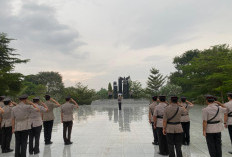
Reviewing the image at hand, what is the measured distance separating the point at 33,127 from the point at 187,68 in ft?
62.9

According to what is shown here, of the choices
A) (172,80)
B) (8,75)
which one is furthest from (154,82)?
(8,75)

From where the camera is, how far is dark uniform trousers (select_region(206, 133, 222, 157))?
474cm

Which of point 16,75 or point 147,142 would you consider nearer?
point 147,142

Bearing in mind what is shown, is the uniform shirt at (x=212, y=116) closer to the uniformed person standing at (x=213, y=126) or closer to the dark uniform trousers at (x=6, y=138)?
the uniformed person standing at (x=213, y=126)

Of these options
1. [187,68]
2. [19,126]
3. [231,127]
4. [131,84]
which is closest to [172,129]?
[231,127]

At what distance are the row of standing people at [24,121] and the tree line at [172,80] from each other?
1902 mm

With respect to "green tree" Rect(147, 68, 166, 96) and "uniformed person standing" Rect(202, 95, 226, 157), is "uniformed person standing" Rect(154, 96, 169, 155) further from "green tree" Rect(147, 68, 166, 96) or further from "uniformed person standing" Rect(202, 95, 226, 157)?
"green tree" Rect(147, 68, 166, 96)

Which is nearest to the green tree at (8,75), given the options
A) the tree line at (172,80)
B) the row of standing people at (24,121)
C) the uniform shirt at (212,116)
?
the tree line at (172,80)

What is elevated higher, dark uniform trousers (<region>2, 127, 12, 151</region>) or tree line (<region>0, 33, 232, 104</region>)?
tree line (<region>0, 33, 232, 104</region>)

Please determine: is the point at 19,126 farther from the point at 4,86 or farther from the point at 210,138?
the point at 4,86

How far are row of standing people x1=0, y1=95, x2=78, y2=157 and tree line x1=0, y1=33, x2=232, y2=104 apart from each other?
1.90 meters

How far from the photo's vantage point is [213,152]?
4.73m

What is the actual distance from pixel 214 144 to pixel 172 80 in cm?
3256

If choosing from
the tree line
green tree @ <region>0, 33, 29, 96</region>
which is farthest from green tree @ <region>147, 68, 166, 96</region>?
green tree @ <region>0, 33, 29, 96</region>
